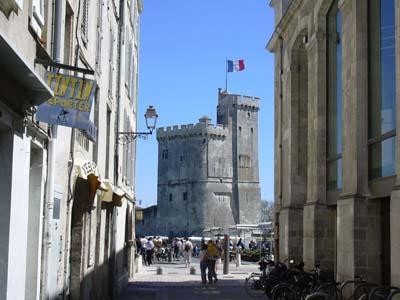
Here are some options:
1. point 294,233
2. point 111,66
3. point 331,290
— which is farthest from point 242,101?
point 331,290

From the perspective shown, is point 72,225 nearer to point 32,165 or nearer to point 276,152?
point 32,165

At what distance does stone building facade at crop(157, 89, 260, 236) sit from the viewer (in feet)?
309

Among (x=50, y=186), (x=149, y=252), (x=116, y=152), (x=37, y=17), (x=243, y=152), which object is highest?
(x=243, y=152)

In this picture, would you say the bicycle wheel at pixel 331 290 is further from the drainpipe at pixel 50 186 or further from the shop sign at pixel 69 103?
the shop sign at pixel 69 103

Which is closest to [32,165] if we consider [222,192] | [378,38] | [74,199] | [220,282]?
[74,199]

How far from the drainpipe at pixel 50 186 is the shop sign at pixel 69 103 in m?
1.35

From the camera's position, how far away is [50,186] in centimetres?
962

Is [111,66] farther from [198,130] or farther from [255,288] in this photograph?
[198,130]

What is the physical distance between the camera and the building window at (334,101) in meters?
16.6

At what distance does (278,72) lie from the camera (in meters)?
23.9

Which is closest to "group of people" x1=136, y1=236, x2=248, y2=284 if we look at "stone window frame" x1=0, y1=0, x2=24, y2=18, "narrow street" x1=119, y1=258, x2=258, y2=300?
"narrow street" x1=119, y1=258, x2=258, y2=300

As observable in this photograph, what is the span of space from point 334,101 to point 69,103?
389 inches

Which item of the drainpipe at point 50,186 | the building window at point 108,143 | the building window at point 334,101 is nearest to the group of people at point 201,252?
the building window at point 108,143

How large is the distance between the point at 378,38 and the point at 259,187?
8558cm
